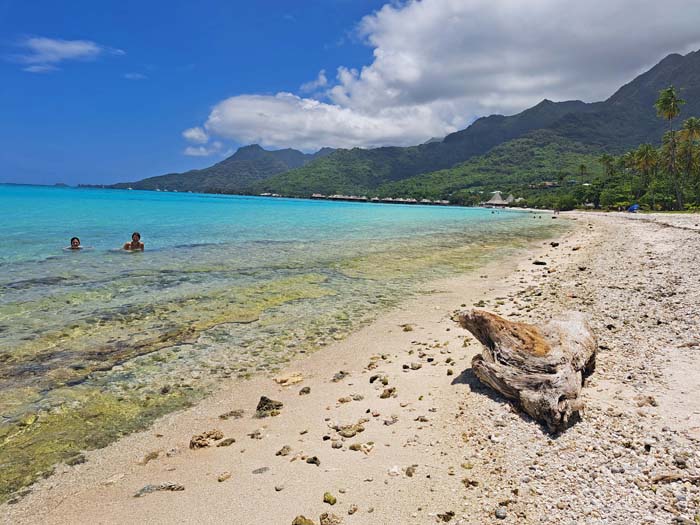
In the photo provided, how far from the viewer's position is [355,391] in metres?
8.24

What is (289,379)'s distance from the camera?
8961mm

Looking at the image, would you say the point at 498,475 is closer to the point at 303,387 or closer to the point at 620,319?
the point at 303,387

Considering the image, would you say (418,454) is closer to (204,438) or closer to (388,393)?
(388,393)

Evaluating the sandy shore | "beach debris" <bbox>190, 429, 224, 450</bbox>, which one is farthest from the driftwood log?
"beach debris" <bbox>190, 429, 224, 450</bbox>

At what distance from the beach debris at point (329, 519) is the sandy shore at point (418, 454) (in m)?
0.09

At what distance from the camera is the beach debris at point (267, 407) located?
7.50m

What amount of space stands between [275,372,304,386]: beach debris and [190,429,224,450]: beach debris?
2.14m

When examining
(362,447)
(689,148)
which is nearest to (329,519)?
(362,447)

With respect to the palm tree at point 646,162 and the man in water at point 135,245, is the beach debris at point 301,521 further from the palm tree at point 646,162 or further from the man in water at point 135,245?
the palm tree at point 646,162

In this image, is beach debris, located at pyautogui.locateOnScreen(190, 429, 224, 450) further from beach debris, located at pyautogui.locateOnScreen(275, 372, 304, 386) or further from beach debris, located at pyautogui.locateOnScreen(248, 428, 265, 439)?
beach debris, located at pyautogui.locateOnScreen(275, 372, 304, 386)

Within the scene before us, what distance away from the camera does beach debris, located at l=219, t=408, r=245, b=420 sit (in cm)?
748

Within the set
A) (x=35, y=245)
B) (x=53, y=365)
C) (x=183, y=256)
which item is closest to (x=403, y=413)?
(x=53, y=365)

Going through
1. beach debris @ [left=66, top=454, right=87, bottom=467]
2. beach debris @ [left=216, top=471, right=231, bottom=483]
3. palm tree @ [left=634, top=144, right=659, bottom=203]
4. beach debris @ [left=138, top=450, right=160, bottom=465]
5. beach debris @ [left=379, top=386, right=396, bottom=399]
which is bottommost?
beach debris @ [left=138, top=450, right=160, bottom=465]

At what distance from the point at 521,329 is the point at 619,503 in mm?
3228
